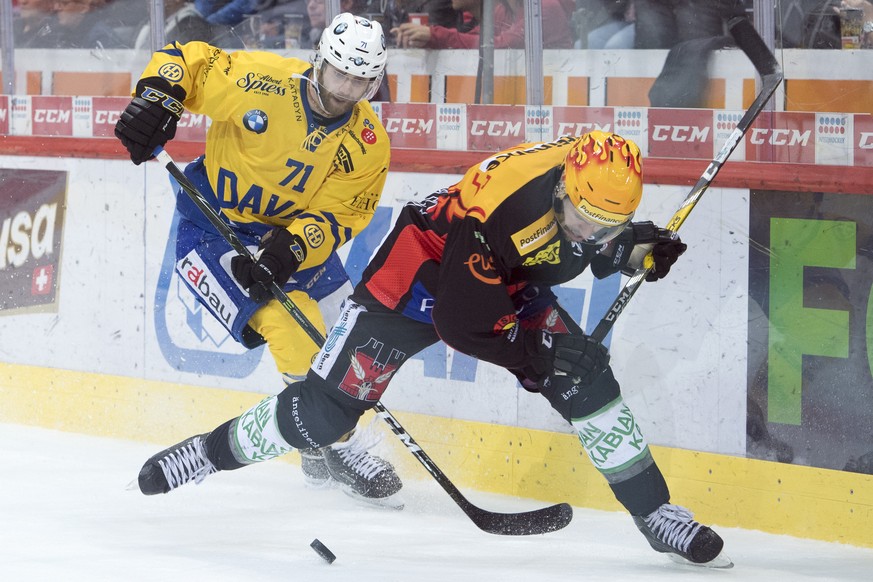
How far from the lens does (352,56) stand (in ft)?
10.8

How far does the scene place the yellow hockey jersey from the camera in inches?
137

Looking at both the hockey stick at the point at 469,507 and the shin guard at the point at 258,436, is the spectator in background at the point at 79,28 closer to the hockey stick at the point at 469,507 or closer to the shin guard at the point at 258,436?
the hockey stick at the point at 469,507

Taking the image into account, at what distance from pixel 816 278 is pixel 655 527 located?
87 cm

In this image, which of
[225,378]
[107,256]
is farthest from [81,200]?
[225,378]

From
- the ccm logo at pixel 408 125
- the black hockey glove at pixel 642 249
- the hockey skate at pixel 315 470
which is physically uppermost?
the black hockey glove at pixel 642 249

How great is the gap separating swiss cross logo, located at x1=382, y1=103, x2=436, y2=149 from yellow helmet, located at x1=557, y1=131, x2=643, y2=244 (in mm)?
1447

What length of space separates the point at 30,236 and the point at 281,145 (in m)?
1.88

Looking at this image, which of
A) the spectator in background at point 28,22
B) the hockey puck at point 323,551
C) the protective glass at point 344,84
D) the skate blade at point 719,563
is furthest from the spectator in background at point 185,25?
the skate blade at point 719,563

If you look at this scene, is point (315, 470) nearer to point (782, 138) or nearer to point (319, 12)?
point (319, 12)

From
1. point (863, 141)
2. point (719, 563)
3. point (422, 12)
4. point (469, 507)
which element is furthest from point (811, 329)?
point (422, 12)

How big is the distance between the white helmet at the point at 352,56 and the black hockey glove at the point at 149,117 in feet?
1.31

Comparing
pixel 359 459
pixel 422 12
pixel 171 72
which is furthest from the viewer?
pixel 422 12

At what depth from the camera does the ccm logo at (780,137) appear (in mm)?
3447

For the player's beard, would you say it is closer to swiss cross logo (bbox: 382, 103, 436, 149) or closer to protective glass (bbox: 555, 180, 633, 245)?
swiss cross logo (bbox: 382, 103, 436, 149)
